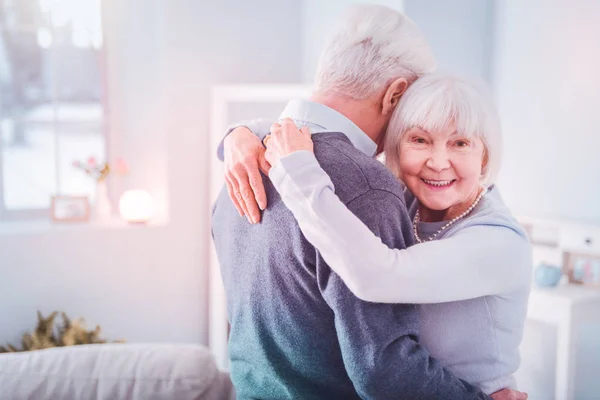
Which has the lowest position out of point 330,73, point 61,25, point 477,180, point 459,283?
point 459,283

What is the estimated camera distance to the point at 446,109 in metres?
1.38

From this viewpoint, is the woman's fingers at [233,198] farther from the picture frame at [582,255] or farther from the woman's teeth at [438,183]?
the picture frame at [582,255]

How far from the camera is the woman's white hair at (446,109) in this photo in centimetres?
138

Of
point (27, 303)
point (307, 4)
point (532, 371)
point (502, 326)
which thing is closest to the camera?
point (502, 326)

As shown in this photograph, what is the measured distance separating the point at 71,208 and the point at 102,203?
19 centimetres

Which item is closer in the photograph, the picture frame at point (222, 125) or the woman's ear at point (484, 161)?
the woman's ear at point (484, 161)

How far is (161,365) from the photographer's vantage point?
1.49 m

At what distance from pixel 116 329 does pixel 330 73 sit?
9.56 ft

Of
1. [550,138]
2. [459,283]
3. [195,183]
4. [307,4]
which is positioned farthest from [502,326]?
[307,4]

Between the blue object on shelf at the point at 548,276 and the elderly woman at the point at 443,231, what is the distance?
1.51 meters

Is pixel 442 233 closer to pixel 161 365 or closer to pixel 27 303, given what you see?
pixel 161 365

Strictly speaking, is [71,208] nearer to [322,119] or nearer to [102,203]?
[102,203]

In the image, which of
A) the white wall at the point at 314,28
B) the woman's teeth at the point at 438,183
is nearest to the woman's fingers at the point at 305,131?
the woman's teeth at the point at 438,183

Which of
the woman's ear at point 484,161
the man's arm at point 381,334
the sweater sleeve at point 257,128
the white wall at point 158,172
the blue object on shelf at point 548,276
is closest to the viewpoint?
the man's arm at point 381,334
